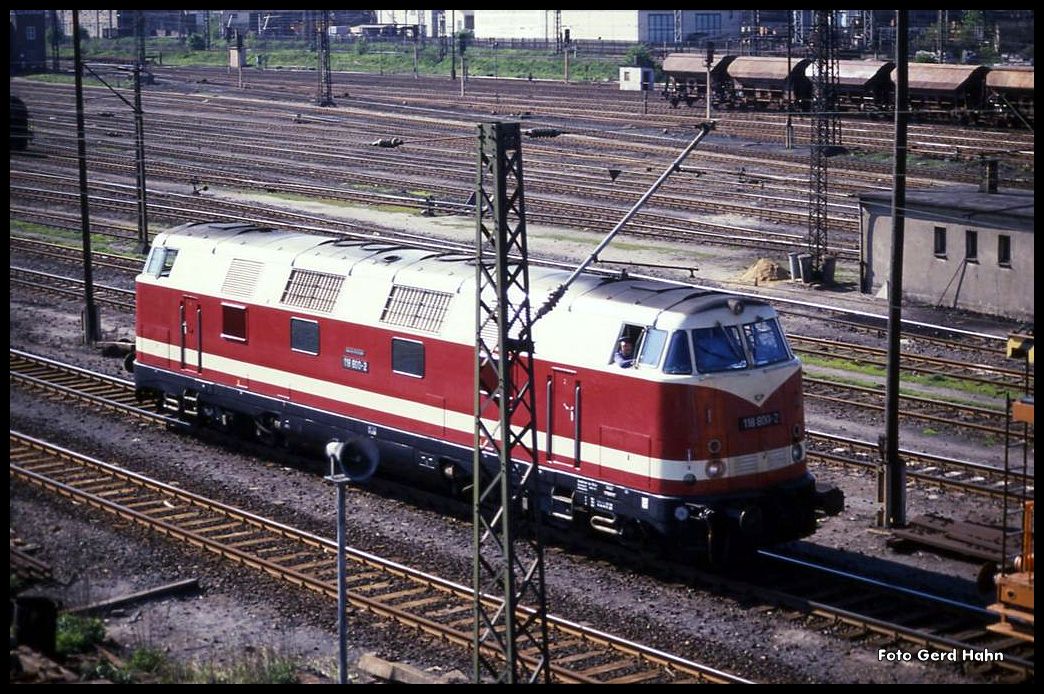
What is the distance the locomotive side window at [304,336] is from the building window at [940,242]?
1787 cm

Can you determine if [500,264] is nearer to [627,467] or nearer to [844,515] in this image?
[627,467]

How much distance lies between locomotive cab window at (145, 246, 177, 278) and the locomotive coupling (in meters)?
12.4

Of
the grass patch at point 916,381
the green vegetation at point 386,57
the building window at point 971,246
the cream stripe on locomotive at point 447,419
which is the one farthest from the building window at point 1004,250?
the green vegetation at point 386,57

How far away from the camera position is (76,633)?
661 inches

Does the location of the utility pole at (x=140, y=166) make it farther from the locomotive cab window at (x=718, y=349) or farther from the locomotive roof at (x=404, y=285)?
the locomotive cab window at (x=718, y=349)

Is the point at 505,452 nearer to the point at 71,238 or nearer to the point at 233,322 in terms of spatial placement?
the point at 233,322

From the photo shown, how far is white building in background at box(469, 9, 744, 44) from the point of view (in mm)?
102938

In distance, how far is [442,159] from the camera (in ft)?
197

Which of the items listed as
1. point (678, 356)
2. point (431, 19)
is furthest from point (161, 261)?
point (431, 19)

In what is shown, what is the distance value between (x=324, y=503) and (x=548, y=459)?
4.37 m

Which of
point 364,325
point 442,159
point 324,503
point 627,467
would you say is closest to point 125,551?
point 324,503

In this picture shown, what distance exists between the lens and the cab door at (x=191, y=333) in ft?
82.2

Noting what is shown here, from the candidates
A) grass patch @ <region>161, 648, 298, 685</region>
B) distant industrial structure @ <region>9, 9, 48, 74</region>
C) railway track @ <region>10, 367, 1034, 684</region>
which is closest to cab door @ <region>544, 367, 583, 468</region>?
railway track @ <region>10, 367, 1034, 684</region>

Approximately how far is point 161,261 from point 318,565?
838 centimetres
